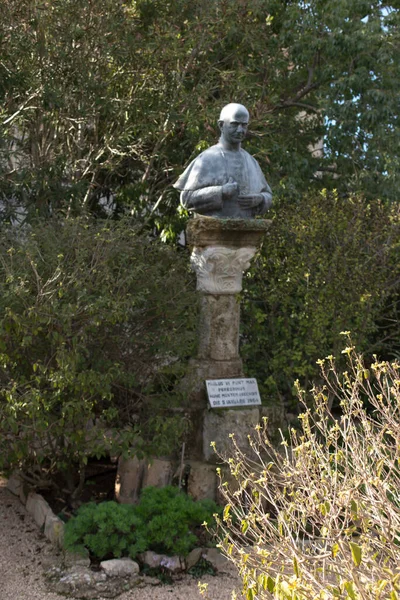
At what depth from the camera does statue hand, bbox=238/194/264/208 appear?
6.21 metres

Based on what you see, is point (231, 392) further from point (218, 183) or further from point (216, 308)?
point (218, 183)

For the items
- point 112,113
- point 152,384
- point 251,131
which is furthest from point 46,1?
point 152,384

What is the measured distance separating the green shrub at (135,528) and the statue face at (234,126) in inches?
117

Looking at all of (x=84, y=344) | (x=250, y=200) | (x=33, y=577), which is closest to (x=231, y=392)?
(x=84, y=344)

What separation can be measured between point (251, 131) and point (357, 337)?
2.73 meters

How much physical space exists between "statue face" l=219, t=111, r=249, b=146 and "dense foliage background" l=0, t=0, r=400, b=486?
3.63ft

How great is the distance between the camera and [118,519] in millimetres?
4973

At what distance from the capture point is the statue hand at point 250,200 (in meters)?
6.21

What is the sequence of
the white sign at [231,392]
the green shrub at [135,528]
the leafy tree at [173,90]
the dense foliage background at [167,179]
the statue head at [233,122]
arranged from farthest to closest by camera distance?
the leafy tree at [173,90] < the white sign at [231,392] < the statue head at [233,122] < the dense foliage background at [167,179] < the green shrub at [135,528]

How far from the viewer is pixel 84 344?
531cm

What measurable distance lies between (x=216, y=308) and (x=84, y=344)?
148 cm

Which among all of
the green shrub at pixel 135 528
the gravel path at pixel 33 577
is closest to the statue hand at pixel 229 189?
the green shrub at pixel 135 528

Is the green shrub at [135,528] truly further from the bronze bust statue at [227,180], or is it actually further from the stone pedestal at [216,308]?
the bronze bust statue at [227,180]

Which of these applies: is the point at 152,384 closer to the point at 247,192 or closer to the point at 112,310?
the point at 112,310
